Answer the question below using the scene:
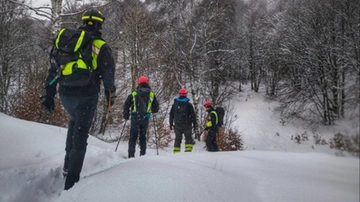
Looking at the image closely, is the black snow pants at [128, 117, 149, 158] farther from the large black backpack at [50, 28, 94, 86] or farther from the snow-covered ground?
the large black backpack at [50, 28, 94, 86]

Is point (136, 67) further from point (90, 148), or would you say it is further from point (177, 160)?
point (177, 160)

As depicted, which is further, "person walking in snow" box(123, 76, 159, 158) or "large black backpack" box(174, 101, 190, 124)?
"large black backpack" box(174, 101, 190, 124)

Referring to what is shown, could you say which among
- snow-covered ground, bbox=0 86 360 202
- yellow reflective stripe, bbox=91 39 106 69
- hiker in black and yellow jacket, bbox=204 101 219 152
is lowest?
snow-covered ground, bbox=0 86 360 202

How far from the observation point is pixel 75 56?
102 inches

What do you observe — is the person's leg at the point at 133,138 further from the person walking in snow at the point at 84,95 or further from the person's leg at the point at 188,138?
the person walking in snow at the point at 84,95

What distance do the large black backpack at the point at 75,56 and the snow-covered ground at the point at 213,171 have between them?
0.87 metres

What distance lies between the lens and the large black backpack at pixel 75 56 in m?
2.57

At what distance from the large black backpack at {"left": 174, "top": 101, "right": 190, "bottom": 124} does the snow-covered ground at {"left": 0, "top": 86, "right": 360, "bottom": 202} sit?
3.45m

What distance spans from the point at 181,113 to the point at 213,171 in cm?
502

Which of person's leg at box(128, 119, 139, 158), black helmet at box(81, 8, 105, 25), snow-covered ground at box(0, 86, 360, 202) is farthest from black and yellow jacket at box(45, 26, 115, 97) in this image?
person's leg at box(128, 119, 139, 158)

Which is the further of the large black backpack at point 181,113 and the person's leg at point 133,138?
the large black backpack at point 181,113

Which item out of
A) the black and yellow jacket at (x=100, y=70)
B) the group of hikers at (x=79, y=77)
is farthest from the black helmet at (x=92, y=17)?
the black and yellow jacket at (x=100, y=70)

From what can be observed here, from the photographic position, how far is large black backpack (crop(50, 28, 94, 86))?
2568mm

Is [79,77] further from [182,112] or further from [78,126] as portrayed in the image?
[182,112]
